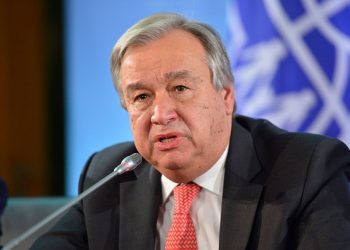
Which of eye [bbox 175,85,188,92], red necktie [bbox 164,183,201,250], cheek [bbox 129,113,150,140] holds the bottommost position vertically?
red necktie [bbox 164,183,201,250]

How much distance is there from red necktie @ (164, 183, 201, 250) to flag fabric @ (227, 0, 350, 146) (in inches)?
30.6

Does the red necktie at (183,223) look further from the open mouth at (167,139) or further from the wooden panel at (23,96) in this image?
the wooden panel at (23,96)

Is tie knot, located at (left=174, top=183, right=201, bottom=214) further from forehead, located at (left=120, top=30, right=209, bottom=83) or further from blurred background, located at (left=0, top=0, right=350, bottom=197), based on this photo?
blurred background, located at (left=0, top=0, right=350, bottom=197)

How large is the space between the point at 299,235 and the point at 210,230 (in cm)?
26

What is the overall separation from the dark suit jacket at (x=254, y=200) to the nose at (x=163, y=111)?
0.27 metres

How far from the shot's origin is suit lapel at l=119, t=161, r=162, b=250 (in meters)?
2.05

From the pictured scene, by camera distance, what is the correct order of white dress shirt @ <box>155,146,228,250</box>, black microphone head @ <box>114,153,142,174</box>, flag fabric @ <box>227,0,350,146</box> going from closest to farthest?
1. black microphone head @ <box>114,153,142,174</box>
2. white dress shirt @ <box>155,146,228,250</box>
3. flag fabric @ <box>227,0,350,146</box>

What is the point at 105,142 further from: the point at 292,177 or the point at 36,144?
the point at 292,177

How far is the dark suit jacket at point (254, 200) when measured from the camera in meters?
1.87

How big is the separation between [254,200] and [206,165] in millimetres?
164

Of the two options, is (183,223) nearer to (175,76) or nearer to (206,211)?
(206,211)

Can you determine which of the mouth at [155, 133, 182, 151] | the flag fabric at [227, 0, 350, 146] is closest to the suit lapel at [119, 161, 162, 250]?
the mouth at [155, 133, 182, 151]

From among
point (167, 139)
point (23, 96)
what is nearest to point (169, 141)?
point (167, 139)

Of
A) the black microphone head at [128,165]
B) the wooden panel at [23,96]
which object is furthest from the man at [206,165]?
the wooden panel at [23,96]
